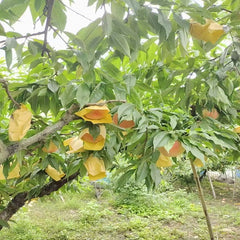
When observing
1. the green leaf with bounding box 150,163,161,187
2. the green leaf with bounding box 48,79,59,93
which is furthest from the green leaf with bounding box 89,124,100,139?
the green leaf with bounding box 150,163,161,187

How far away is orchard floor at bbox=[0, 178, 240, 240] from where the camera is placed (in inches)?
122

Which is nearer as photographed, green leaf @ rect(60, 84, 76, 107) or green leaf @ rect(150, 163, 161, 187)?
green leaf @ rect(60, 84, 76, 107)

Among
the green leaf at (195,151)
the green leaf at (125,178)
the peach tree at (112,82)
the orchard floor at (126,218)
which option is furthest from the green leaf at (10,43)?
the orchard floor at (126,218)

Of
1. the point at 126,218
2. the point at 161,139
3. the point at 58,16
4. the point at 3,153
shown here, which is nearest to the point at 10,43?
the point at 58,16

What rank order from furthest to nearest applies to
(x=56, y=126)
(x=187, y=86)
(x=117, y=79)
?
(x=187, y=86), (x=117, y=79), (x=56, y=126)

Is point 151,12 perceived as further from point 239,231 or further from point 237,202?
point 237,202

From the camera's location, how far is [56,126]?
59 cm

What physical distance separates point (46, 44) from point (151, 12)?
0.71ft

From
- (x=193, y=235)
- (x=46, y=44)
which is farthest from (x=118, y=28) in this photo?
(x=193, y=235)

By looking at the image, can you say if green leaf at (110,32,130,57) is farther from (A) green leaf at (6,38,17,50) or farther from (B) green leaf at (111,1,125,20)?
(A) green leaf at (6,38,17,50)

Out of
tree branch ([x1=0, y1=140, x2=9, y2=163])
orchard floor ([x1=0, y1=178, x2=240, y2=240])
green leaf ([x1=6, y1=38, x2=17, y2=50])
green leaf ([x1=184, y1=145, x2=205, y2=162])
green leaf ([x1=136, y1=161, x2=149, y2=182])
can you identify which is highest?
green leaf ([x1=6, y1=38, x2=17, y2=50])

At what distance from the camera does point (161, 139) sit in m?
0.68

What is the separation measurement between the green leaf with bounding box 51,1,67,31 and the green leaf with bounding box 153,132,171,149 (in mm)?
317

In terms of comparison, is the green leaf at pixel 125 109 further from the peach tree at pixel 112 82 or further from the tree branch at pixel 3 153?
the tree branch at pixel 3 153
